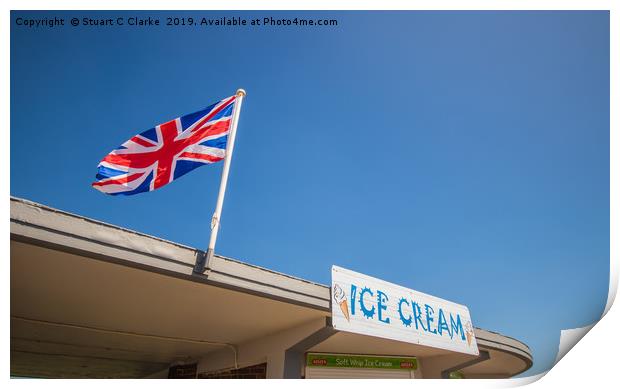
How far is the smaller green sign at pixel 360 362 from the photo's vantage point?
7.17 m

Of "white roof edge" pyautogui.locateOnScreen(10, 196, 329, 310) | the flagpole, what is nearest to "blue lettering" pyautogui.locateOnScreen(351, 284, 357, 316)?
"white roof edge" pyautogui.locateOnScreen(10, 196, 329, 310)

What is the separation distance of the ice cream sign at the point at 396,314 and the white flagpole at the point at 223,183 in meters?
1.98

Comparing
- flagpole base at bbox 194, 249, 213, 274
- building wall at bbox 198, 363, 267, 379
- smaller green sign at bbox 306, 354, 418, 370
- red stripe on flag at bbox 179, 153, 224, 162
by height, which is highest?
red stripe on flag at bbox 179, 153, 224, 162

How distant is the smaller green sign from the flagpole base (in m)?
3.43

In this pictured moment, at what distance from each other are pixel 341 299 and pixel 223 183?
7.76ft

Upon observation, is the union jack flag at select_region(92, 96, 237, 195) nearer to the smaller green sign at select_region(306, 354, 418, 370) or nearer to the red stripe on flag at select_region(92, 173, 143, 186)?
the red stripe on flag at select_region(92, 173, 143, 186)

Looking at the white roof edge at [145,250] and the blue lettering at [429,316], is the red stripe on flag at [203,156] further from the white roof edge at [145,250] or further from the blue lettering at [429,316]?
the blue lettering at [429,316]

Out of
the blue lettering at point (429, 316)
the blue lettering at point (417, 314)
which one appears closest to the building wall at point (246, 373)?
the blue lettering at point (417, 314)

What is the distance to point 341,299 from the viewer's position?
574 cm

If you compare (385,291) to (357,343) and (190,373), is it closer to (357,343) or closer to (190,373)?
(357,343)

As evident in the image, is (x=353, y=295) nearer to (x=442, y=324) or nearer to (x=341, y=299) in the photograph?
(x=341, y=299)

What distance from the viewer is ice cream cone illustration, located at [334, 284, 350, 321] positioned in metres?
5.68

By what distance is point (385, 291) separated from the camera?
21.2ft
